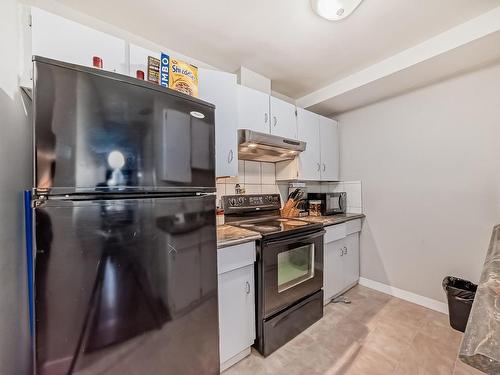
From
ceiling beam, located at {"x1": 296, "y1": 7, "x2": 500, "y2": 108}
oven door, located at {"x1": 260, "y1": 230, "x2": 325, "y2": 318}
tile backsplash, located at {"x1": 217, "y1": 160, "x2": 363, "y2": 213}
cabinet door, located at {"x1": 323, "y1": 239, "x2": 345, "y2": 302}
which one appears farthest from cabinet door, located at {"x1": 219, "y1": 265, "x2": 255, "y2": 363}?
ceiling beam, located at {"x1": 296, "y1": 7, "x2": 500, "y2": 108}

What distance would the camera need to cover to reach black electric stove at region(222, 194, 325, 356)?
1525 mm

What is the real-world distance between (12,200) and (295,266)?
1792 mm

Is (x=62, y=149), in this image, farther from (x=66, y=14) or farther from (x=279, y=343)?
(x=279, y=343)

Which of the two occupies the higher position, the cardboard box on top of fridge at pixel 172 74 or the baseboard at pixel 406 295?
the cardboard box on top of fridge at pixel 172 74

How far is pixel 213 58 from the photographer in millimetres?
1981

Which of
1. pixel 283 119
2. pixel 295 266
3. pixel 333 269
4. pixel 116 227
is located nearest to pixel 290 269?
pixel 295 266

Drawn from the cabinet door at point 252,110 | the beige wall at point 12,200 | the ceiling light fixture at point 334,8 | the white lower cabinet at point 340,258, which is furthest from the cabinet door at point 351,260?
the beige wall at point 12,200

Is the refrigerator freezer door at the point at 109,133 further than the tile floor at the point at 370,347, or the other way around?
the tile floor at the point at 370,347

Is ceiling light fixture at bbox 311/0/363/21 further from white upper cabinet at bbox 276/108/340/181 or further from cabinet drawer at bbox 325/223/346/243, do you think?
cabinet drawer at bbox 325/223/346/243

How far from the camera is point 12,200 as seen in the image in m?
1.01

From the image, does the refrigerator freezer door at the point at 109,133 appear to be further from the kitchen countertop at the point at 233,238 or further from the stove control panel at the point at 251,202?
the stove control panel at the point at 251,202

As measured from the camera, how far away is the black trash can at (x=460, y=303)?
1711mm

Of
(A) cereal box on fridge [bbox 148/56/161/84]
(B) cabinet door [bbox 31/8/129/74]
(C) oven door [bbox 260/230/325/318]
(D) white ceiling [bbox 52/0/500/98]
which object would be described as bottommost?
(C) oven door [bbox 260/230/325/318]

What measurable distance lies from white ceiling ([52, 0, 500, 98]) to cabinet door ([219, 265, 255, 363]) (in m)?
1.75
